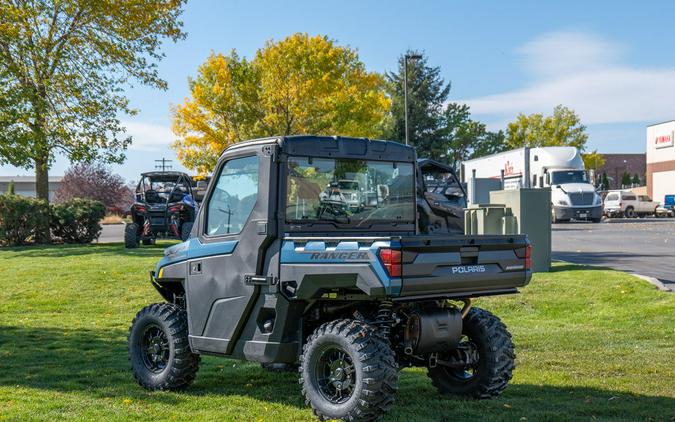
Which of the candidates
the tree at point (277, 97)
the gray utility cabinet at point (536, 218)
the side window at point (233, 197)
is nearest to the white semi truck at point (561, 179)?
the tree at point (277, 97)

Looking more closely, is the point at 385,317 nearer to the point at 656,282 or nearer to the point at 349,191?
the point at 349,191

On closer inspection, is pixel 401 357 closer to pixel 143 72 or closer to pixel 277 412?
pixel 277 412

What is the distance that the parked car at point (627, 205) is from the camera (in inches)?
2088

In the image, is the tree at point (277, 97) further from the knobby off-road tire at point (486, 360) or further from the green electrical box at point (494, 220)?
the knobby off-road tire at point (486, 360)

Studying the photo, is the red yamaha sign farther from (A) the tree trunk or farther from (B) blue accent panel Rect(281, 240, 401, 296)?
(B) blue accent panel Rect(281, 240, 401, 296)

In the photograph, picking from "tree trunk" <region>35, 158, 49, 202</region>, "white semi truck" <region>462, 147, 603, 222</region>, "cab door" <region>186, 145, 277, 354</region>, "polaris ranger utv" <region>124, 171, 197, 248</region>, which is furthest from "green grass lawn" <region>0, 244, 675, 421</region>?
"white semi truck" <region>462, 147, 603, 222</region>

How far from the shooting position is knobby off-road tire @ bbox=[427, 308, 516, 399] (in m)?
6.70

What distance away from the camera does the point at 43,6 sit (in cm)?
2875

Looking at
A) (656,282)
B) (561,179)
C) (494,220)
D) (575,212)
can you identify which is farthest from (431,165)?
(575,212)

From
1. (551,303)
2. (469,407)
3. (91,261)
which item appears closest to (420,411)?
(469,407)

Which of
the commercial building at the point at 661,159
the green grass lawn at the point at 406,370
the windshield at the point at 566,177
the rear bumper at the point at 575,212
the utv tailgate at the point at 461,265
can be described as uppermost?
the commercial building at the point at 661,159

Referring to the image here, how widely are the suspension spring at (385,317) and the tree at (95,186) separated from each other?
66645 millimetres

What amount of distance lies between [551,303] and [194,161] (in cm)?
2570

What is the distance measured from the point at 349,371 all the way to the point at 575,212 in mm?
36617
